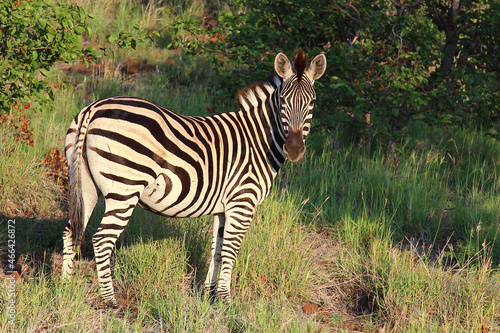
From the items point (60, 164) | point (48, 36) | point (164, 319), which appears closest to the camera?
point (164, 319)

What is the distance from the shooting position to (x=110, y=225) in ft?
12.5

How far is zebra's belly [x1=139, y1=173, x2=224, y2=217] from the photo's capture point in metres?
3.86

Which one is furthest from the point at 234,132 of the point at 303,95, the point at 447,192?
the point at 447,192

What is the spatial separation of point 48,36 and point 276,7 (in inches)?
140

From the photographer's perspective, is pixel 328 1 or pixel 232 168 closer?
pixel 232 168

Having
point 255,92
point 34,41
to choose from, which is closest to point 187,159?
point 255,92

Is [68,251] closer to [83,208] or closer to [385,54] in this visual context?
[83,208]

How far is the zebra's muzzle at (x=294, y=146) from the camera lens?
401 cm

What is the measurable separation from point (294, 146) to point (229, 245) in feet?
3.41

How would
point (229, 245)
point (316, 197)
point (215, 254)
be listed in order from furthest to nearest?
point (316, 197) < point (215, 254) < point (229, 245)

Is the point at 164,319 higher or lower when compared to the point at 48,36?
lower

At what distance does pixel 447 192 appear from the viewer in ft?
20.8

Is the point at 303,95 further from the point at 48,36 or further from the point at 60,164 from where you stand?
the point at 60,164

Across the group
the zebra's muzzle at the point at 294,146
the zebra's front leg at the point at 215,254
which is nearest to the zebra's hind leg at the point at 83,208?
the zebra's front leg at the point at 215,254
